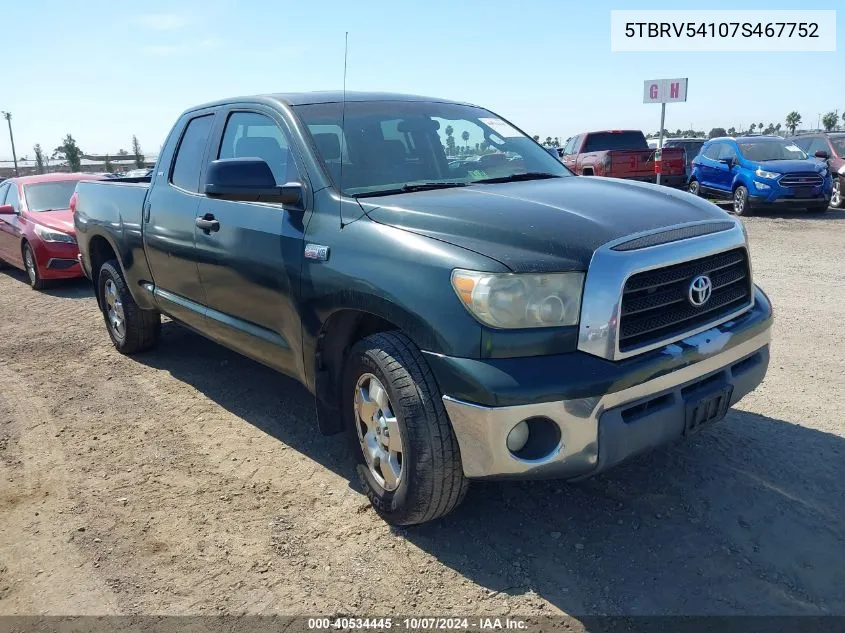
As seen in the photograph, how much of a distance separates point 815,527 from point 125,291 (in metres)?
4.92

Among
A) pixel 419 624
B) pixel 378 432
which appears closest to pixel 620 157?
pixel 378 432

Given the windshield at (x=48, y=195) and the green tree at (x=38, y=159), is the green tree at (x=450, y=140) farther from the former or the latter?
the green tree at (x=38, y=159)

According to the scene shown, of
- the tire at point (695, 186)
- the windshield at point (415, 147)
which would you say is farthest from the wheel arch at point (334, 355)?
the tire at point (695, 186)

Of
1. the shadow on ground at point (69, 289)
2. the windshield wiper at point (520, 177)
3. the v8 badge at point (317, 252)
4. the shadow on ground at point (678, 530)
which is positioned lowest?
the shadow on ground at point (69, 289)

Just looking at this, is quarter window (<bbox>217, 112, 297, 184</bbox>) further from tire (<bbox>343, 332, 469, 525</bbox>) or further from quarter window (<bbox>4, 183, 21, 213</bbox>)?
quarter window (<bbox>4, 183, 21, 213</bbox>)

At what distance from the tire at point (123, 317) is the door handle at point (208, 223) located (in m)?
1.81

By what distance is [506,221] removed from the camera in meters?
2.81

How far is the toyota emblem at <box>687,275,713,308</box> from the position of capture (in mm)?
2859

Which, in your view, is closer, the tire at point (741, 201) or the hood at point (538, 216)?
the hood at point (538, 216)

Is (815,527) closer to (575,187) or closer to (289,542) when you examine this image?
A: (575,187)

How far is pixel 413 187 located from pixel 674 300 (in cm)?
135

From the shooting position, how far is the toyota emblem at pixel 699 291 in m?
2.86

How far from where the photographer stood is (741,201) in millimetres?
14375

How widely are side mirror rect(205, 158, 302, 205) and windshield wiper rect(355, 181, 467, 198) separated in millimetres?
353
